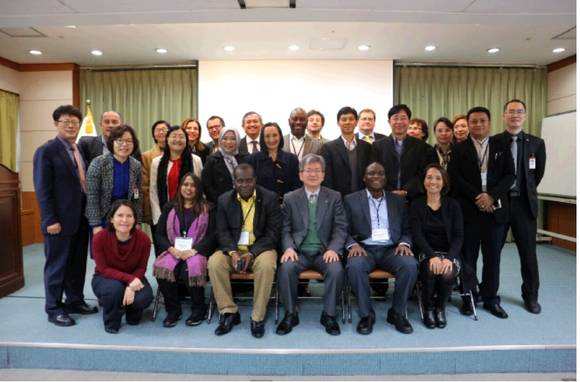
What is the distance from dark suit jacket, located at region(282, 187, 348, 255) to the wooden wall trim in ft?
17.0

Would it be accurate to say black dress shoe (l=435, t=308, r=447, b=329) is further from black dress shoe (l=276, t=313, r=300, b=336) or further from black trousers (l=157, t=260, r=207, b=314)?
black trousers (l=157, t=260, r=207, b=314)

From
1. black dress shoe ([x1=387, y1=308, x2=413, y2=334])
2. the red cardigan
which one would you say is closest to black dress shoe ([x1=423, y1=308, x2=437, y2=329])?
black dress shoe ([x1=387, y1=308, x2=413, y2=334])

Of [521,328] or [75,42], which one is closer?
[521,328]

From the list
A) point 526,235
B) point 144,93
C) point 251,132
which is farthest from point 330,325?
point 144,93

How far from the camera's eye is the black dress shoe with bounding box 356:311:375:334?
9.00 ft

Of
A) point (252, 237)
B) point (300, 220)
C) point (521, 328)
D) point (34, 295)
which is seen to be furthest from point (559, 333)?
point (34, 295)

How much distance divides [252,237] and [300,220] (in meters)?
0.40

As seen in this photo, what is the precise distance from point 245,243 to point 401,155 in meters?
1.54

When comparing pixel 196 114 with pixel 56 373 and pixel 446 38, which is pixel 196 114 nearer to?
pixel 446 38

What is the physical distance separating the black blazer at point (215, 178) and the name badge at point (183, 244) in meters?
→ 0.45

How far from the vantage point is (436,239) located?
A: 3.04 metres

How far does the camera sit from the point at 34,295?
3.59 m

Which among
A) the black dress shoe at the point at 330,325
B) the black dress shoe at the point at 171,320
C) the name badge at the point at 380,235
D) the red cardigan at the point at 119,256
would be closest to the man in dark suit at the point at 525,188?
the name badge at the point at 380,235

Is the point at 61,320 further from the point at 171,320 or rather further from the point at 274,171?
the point at 274,171
